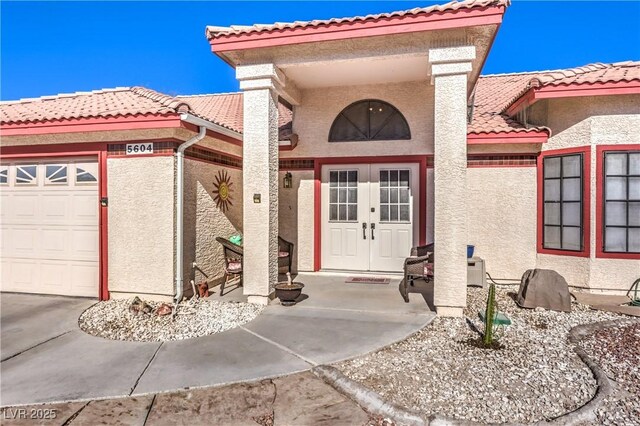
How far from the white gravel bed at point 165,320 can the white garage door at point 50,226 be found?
1.10m

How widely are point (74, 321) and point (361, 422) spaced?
514cm

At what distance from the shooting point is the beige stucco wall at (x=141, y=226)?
7.02 metres

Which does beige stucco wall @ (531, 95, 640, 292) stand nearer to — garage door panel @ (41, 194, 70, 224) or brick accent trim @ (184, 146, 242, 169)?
brick accent trim @ (184, 146, 242, 169)

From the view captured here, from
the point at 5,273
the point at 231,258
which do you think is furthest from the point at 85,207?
the point at 231,258

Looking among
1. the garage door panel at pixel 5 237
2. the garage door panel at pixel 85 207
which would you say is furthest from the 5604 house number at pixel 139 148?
the garage door panel at pixel 5 237

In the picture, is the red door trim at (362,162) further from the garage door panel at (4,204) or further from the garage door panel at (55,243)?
the garage door panel at (4,204)

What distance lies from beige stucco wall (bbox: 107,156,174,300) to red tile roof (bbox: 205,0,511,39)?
2.47m

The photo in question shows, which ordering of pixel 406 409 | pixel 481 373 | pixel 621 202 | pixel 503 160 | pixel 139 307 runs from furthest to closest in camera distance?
pixel 503 160 < pixel 621 202 < pixel 139 307 < pixel 481 373 < pixel 406 409

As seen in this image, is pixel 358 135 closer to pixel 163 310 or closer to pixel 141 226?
pixel 141 226

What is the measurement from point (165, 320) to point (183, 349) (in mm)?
1264

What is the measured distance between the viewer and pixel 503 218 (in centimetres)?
849

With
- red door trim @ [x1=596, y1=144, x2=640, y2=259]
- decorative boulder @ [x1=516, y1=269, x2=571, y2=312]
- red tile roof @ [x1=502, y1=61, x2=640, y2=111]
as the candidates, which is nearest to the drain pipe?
decorative boulder @ [x1=516, y1=269, x2=571, y2=312]

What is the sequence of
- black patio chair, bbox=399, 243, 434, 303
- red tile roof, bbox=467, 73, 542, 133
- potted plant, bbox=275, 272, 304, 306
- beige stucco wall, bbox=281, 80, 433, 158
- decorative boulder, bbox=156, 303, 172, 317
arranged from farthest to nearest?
1. beige stucco wall, bbox=281, 80, 433, 158
2. red tile roof, bbox=467, 73, 542, 133
3. black patio chair, bbox=399, 243, 434, 303
4. potted plant, bbox=275, 272, 304, 306
5. decorative boulder, bbox=156, 303, 172, 317

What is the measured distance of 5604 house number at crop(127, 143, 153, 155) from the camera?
7.08 m
